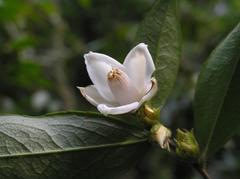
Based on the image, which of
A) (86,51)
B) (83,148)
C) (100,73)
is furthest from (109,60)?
(86,51)

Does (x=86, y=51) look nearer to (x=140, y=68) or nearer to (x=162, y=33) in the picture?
(x=162, y=33)

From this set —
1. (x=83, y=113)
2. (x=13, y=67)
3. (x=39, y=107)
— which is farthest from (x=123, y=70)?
(x=39, y=107)

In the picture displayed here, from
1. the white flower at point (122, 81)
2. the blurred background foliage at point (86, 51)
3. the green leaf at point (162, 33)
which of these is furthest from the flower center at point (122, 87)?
the blurred background foliage at point (86, 51)

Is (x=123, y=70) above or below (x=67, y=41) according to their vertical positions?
above

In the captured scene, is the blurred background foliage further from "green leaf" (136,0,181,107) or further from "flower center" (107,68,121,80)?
"flower center" (107,68,121,80)

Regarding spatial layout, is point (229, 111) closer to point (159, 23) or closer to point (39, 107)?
point (159, 23)

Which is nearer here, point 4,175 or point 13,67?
point 4,175

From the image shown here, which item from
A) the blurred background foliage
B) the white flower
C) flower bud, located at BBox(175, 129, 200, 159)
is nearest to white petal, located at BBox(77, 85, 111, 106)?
the white flower
